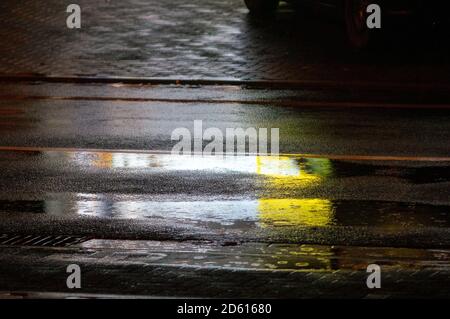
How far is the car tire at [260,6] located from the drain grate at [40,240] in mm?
14706

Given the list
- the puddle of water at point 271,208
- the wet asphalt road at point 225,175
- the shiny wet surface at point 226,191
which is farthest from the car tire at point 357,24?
the puddle of water at point 271,208

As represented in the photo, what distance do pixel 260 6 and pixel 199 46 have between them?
10.9 ft

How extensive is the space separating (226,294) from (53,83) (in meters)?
Result: 11.1

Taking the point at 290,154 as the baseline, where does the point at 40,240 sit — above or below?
above

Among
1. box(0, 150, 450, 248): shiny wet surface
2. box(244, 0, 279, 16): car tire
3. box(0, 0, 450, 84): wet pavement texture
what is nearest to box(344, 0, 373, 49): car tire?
box(0, 0, 450, 84): wet pavement texture

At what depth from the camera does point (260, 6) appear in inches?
894

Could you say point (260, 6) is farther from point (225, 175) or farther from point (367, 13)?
point (225, 175)

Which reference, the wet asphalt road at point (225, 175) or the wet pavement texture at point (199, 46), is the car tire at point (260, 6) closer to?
the wet pavement texture at point (199, 46)

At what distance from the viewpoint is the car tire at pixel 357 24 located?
1848cm

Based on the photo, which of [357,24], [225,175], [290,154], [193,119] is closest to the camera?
[225,175]

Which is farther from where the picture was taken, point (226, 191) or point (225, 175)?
point (225, 175)

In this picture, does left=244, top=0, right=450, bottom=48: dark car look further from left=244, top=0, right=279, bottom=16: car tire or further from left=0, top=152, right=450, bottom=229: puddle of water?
left=0, top=152, right=450, bottom=229: puddle of water

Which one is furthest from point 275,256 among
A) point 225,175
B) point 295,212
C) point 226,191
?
point 225,175

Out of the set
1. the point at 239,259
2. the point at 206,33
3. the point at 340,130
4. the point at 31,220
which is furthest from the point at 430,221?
the point at 206,33
